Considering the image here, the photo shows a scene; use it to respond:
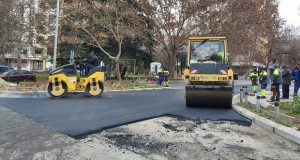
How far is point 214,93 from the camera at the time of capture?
25.6ft

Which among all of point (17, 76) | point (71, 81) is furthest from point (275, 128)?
point (17, 76)

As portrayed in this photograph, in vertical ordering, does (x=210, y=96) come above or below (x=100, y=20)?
below

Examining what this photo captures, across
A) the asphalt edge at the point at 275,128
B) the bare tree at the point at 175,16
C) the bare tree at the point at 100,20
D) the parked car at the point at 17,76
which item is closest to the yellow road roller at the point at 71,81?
the asphalt edge at the point at 275,128

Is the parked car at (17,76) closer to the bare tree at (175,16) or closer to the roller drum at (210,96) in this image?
the bare tree at (175,16)

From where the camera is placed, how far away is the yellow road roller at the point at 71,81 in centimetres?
1011

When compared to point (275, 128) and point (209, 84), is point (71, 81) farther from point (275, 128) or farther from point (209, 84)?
point (275, 128)

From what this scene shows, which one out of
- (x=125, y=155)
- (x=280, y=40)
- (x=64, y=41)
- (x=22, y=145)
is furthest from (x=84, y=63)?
(x=280, y=40)

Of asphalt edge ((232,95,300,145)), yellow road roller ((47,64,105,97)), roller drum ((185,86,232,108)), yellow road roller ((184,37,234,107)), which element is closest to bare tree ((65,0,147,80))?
yellow road roller ((47,64,105,97))

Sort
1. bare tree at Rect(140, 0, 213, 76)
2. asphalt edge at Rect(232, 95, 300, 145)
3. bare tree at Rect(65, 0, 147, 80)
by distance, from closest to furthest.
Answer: asphalt edge at Rect(232, 95, 300, 145) → bare tree at Rect(65, 0, 147, 80) → bare tree at Rect(140, 0, 213, 76)

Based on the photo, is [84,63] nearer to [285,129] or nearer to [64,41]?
[285,129]

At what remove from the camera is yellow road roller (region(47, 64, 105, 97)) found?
10109mm

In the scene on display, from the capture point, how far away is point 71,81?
10.3 m

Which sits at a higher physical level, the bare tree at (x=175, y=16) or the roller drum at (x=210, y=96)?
the bare tree at (x=175, y=16)

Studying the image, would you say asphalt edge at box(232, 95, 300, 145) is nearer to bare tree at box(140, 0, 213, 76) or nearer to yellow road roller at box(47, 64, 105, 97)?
yellow road roller at box(47, 64, 105, 97)
